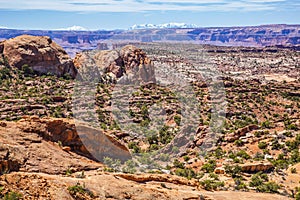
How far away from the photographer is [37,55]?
45.8 metres

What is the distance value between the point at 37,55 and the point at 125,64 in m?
14.0

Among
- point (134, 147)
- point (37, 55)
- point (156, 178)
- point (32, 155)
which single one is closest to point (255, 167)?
point (134, 147)

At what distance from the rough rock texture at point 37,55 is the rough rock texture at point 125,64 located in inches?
162

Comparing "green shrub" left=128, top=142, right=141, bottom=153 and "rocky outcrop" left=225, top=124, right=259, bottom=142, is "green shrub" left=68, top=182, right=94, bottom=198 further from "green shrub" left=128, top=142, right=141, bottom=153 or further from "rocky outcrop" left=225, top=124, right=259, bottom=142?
"rocky outcrop" left=225, top=124, right=259, bottom=142

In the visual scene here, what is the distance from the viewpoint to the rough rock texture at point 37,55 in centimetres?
4528

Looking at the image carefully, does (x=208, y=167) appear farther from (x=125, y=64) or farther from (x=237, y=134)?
(x=125, y=64)

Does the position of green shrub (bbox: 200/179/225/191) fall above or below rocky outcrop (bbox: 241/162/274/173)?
above

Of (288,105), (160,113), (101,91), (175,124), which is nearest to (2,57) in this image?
(101,91)

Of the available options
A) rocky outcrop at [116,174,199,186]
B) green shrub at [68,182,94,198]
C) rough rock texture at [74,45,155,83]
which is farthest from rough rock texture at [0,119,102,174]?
rough rock texture at [74,45,155,83]

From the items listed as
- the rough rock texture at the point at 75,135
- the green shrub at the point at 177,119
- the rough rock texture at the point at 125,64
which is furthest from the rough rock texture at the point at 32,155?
the rough rock texture at the point at 125,64

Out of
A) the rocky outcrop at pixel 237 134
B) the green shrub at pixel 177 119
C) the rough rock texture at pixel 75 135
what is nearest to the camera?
the rough rock texture at pixel 75 135

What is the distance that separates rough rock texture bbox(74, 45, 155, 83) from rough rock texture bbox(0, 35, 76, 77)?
411cm

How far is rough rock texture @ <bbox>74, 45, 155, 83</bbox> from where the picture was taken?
173ft

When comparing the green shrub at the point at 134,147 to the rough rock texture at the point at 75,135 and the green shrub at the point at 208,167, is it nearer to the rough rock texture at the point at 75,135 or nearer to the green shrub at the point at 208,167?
the green shrub at the point at 208,167
